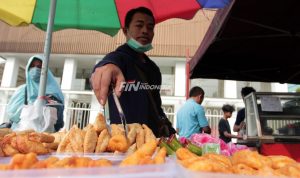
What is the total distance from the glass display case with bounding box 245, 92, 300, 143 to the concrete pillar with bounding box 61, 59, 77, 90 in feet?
41.1

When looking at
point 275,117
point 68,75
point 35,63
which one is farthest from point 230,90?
point 35,63

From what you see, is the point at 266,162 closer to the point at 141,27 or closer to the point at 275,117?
the point at 141,27

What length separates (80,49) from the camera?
14.8m

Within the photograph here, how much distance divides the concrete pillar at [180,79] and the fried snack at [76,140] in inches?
470

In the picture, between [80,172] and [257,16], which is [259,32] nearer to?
[257,16]

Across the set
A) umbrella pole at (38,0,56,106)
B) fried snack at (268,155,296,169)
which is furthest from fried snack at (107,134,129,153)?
umbrella pole at (38,0,56,106)

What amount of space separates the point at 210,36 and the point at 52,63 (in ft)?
48.8

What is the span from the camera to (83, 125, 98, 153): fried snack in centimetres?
120

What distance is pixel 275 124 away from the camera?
262 centimetres

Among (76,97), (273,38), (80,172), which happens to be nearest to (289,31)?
(273,38)

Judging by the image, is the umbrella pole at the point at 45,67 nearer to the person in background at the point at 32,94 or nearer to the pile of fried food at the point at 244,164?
the person in background at the point at 32,94

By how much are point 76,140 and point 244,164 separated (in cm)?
73

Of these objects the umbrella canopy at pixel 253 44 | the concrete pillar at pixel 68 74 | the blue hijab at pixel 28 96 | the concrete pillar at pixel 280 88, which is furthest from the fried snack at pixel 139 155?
the concrete pillar at pixel 68 74

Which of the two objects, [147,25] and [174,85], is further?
[174,85]
